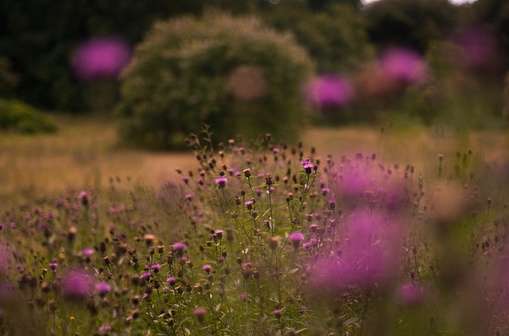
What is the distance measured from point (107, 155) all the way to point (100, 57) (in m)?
17.0

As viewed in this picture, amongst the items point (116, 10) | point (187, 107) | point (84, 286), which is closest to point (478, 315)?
point (84, 286)

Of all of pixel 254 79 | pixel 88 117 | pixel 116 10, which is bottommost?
pixel 88 117

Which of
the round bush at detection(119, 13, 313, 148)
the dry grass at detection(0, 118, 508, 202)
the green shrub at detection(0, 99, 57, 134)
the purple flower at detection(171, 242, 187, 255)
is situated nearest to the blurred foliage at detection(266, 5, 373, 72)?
the dry grass at detection(0, 118, 508, 202)

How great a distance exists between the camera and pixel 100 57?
93.8 feet

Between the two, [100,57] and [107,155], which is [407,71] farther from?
[100,57]

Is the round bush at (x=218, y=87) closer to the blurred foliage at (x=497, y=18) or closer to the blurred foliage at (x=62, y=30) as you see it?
the blurred foliage at (x=497, y=18)

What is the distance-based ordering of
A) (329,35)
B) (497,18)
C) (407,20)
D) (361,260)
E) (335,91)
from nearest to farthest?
(361,260), (497,18), (335,91), (329,35), (407,20)

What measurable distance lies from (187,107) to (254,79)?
1.78m

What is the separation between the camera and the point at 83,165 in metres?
11.3

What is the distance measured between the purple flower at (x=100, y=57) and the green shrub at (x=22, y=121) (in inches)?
283

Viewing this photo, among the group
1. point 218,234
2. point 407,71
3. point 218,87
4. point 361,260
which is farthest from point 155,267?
point 407,71

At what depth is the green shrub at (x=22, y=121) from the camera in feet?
56.4

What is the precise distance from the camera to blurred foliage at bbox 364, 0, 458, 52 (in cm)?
2905

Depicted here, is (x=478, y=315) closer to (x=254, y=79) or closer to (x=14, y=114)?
(x=254, y=79)
